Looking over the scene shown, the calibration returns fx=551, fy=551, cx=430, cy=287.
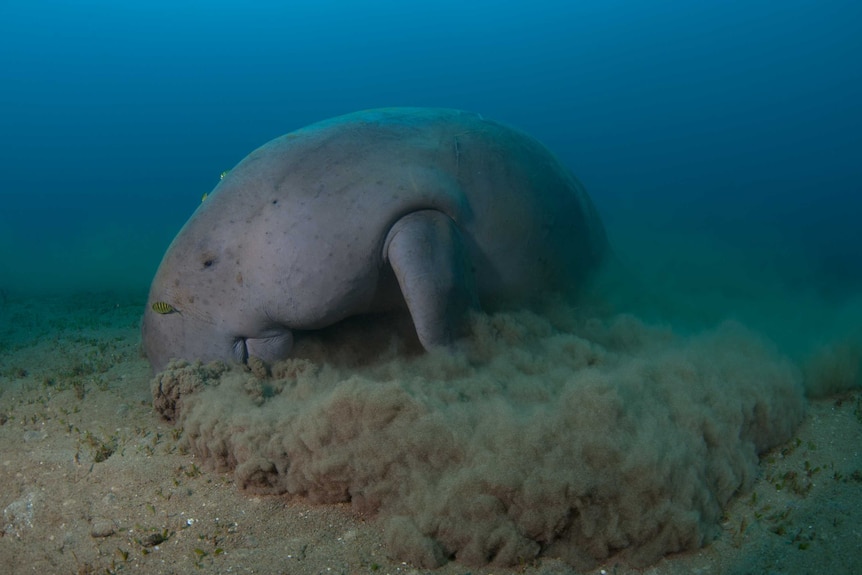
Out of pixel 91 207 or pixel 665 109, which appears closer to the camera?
pixel 91 207

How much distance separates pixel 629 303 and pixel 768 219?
25.4 meters

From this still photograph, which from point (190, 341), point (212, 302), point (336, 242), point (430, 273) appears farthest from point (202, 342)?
point (430, 273)

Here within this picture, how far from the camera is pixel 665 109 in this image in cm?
8938

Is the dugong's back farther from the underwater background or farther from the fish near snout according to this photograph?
the fish near snout

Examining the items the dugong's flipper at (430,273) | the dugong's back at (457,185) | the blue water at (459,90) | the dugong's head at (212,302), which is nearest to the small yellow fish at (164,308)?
the dugong's head at (212,302)

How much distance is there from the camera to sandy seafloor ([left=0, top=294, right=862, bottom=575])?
2.54 m

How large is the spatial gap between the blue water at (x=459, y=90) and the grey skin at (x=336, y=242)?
74.4 ft

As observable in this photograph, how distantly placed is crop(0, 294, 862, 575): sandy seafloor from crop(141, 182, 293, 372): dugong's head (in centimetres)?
61

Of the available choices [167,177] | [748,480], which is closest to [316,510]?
[748,480]

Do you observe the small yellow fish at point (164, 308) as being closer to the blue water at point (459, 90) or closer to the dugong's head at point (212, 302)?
the dugong's head at point (212, 302)

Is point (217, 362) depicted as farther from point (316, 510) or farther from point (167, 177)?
point (167, 177)

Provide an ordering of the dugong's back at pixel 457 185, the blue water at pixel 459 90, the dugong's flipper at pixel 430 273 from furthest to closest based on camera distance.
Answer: the blue water at pixel 459 90 < the dugong's back at pixel 457 185 < the dugong's flipper at pixel 430 273

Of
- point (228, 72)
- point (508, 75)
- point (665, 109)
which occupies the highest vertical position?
point (228, 72)

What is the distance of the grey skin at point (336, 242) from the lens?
12.7 feet
